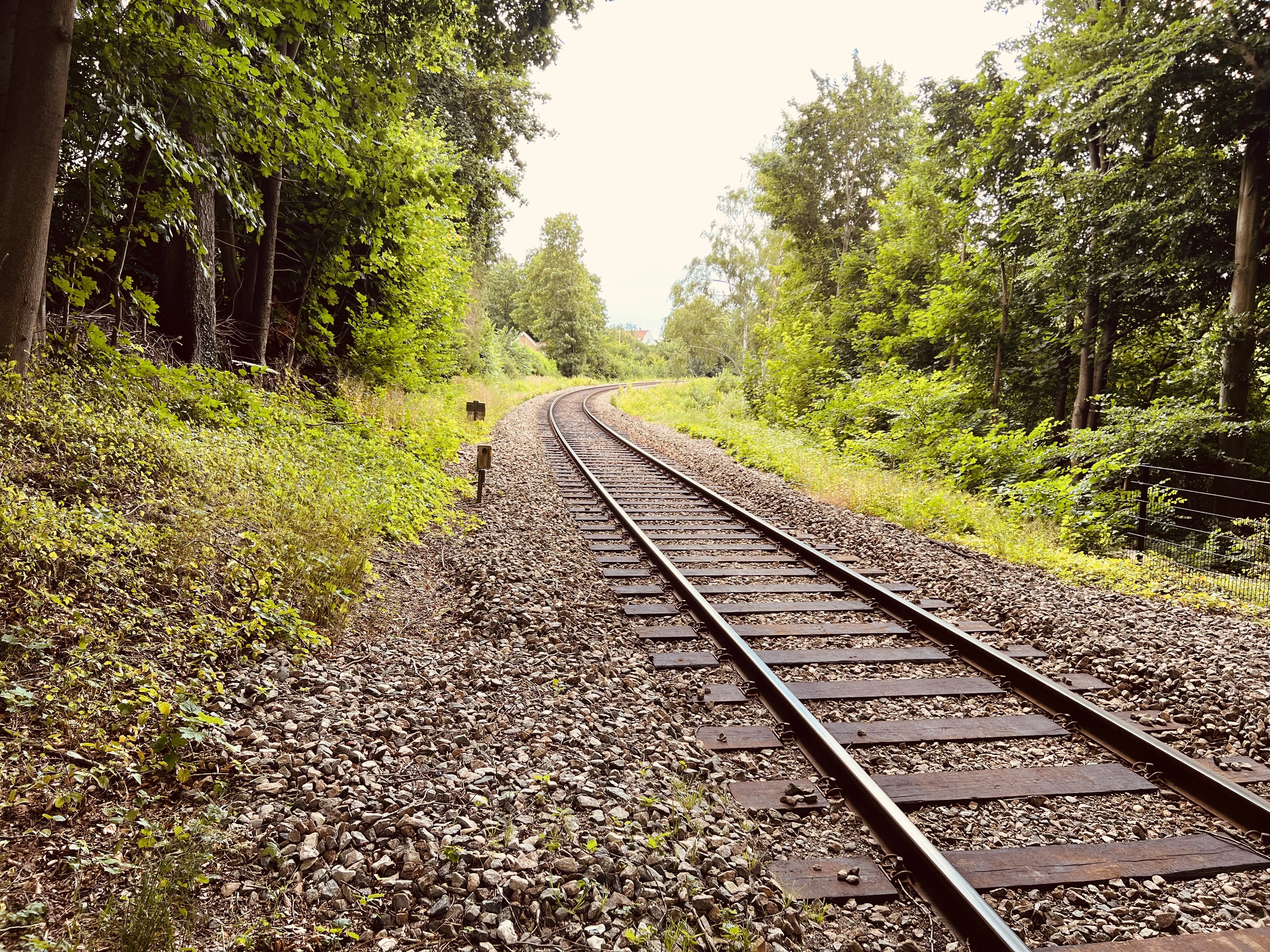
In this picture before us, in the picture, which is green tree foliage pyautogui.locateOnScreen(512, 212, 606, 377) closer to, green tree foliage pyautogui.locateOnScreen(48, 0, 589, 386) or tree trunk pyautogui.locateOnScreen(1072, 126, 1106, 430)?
green tree foliage pyautogui.locateOnScreen(48, 0, 589, 386)

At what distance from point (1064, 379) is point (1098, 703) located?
13164mm

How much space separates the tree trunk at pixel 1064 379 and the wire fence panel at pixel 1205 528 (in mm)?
4885

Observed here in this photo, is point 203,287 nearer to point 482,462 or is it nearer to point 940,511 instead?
point 482,462

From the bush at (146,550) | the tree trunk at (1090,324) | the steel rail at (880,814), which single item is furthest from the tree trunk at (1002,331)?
the bush at (146,550)

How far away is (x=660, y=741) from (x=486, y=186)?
1603cm

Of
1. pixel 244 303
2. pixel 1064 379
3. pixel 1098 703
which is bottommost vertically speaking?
pixel 1098 703

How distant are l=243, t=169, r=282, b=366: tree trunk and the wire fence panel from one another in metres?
12.4

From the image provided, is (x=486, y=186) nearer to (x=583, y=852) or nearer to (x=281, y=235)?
(x=281, y=235)

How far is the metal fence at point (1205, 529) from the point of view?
722 cm

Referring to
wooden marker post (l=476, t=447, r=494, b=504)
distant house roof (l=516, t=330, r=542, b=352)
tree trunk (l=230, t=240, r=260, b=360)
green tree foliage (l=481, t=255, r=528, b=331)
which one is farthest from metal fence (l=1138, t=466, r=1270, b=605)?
green tree foliage (l=481, t=255, r=528, b=331)

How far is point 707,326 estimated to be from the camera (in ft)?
144

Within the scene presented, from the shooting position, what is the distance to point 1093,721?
3.87 m

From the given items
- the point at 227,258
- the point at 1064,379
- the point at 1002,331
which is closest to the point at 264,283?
the point at 227,258

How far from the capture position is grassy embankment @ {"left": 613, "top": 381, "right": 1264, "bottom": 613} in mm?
6844
